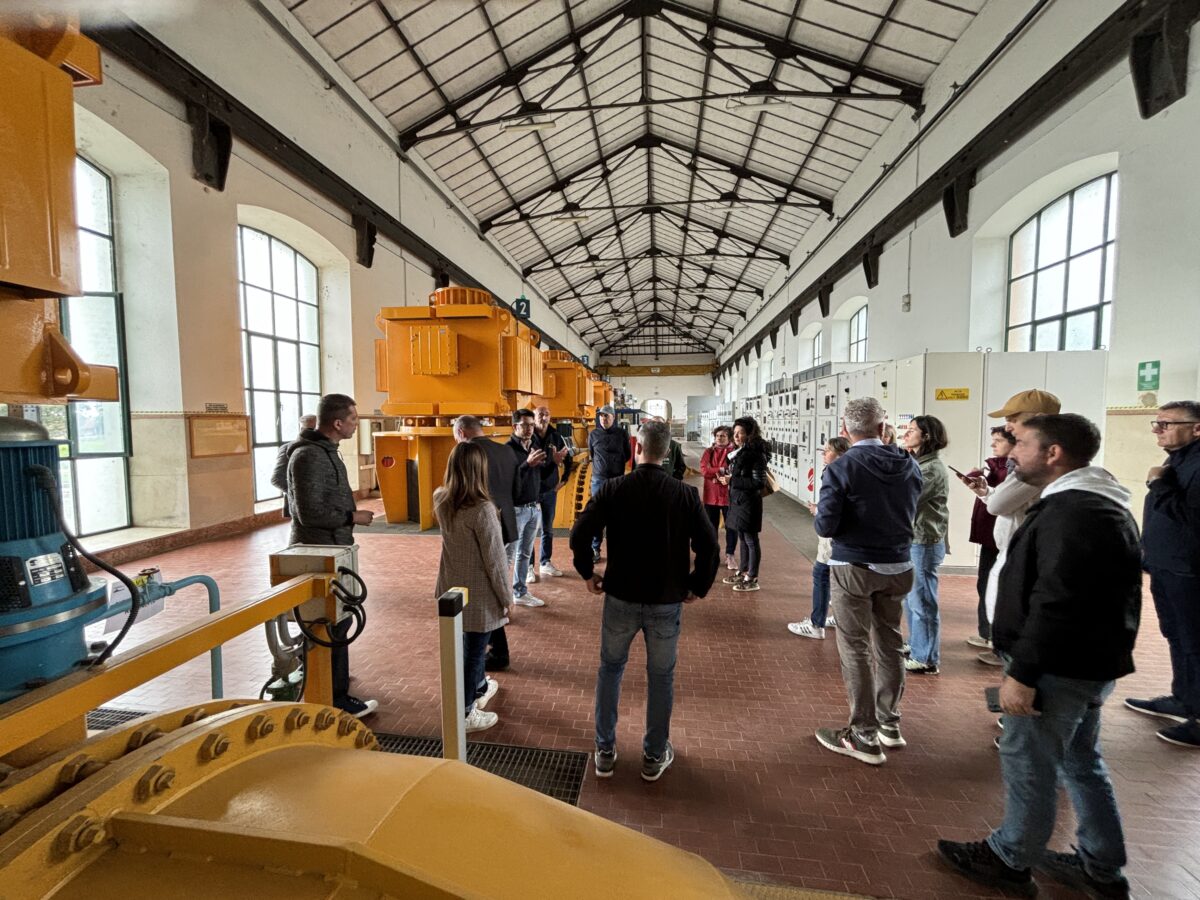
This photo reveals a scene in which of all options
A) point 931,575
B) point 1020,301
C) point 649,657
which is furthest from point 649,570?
point 1020,301

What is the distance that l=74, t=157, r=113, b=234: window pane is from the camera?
254 inches

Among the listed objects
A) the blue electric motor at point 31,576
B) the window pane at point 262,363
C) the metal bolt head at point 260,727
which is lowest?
the metal bolt head at point 260,727

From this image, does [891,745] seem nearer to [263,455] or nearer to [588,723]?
[588,723]

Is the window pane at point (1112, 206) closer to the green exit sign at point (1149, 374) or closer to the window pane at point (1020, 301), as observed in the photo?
the window pane at point (1020, 301)

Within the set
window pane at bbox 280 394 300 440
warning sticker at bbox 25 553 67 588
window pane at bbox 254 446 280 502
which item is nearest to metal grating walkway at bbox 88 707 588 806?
warning sticker at bbox 25 553 67 588

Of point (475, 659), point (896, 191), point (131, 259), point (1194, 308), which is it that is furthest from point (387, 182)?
point (1194, 308)

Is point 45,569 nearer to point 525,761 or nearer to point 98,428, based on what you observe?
point 525,761

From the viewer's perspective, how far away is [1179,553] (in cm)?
288

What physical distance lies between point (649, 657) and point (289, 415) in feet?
33.0

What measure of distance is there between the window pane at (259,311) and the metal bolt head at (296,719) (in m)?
10.00

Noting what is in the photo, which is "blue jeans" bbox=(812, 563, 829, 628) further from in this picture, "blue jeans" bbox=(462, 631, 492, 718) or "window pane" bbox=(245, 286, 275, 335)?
"window pane" bbox=(245, 286, 275, 335)

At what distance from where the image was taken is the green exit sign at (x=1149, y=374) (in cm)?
509

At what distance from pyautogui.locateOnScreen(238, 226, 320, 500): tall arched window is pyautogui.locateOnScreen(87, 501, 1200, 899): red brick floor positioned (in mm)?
5465

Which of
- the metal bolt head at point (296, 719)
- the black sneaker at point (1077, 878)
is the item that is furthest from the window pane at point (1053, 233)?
the metal bolt head at point (296, 719)
